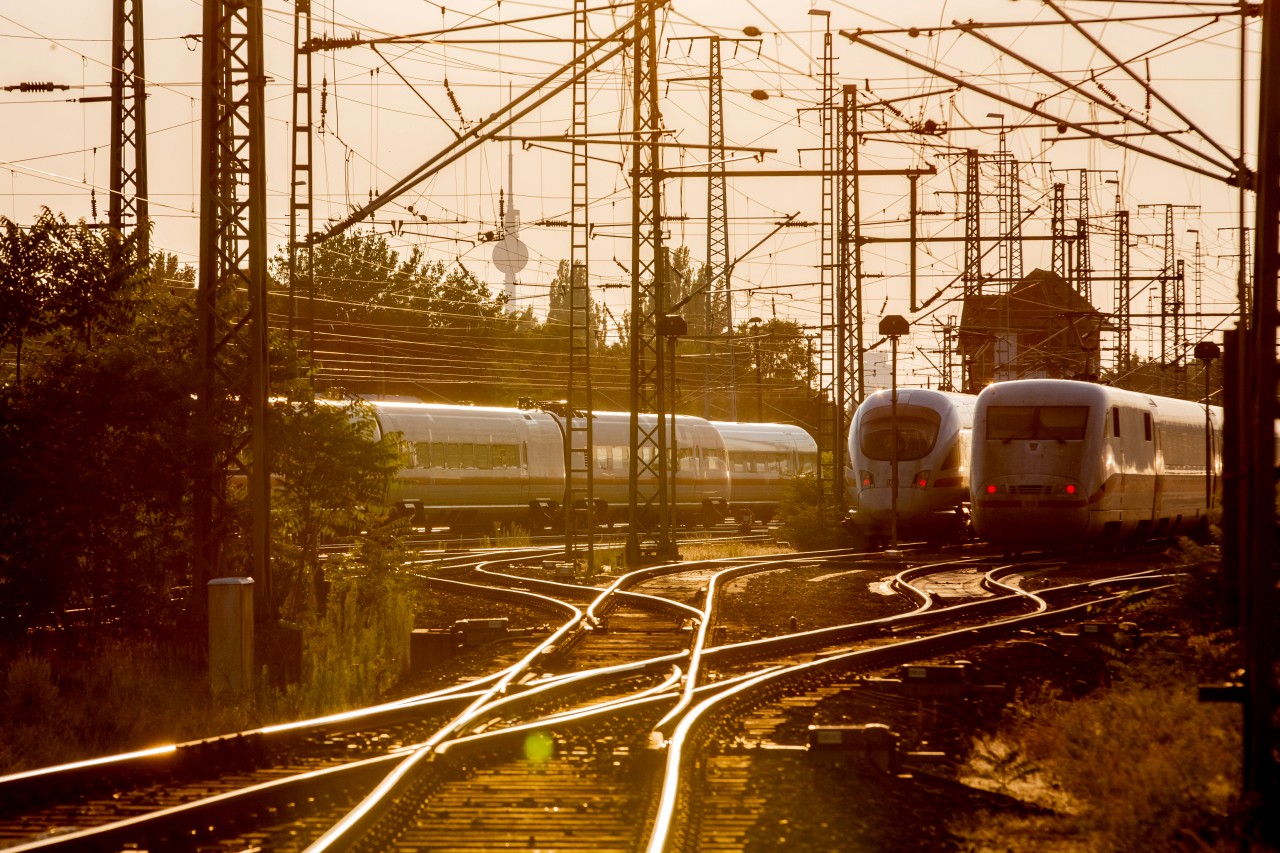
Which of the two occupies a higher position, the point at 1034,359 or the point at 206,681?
the point at 1034,359

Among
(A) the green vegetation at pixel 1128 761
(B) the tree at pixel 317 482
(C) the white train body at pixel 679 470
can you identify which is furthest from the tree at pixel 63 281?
(C) the white train body at pixel 679 470

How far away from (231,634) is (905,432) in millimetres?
22312

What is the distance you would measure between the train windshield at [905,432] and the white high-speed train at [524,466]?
179 inches

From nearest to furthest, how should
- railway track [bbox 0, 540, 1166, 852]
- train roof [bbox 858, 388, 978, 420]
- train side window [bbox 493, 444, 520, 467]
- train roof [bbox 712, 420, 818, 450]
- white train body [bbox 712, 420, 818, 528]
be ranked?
railway track [bbox 0, 540, 1166, 852], train roof [bbox 858, 388, 978, 420], train side window [bbox 493, 444, 520, 467], train roof [bbox 712, 420, 818, 450], white train body [bbox 712, 420, 818, 528]

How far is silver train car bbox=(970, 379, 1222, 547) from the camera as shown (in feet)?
90.8

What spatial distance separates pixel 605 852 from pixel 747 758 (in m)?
2.42

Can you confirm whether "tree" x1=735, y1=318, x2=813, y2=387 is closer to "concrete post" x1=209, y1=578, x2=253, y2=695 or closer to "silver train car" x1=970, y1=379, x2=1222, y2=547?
"silver train car" x1=970, y1=379, x2=1222, y2=547

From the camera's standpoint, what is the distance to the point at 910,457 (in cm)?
3312

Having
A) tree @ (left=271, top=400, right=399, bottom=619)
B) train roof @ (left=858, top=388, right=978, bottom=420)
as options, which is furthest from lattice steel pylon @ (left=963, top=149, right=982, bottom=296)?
tree @ (left=271, top=400, right=399, bottom=619)

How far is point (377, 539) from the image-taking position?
19625 millimetres

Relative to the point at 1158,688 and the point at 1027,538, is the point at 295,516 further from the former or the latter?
the point at 1027,538

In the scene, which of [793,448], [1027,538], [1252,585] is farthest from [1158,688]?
[793,448]

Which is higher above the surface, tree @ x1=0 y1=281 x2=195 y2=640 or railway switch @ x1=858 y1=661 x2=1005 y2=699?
tree @ x1=0 y1=281 x2=195 y2=640

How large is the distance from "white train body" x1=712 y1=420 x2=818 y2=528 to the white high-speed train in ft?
0.32
